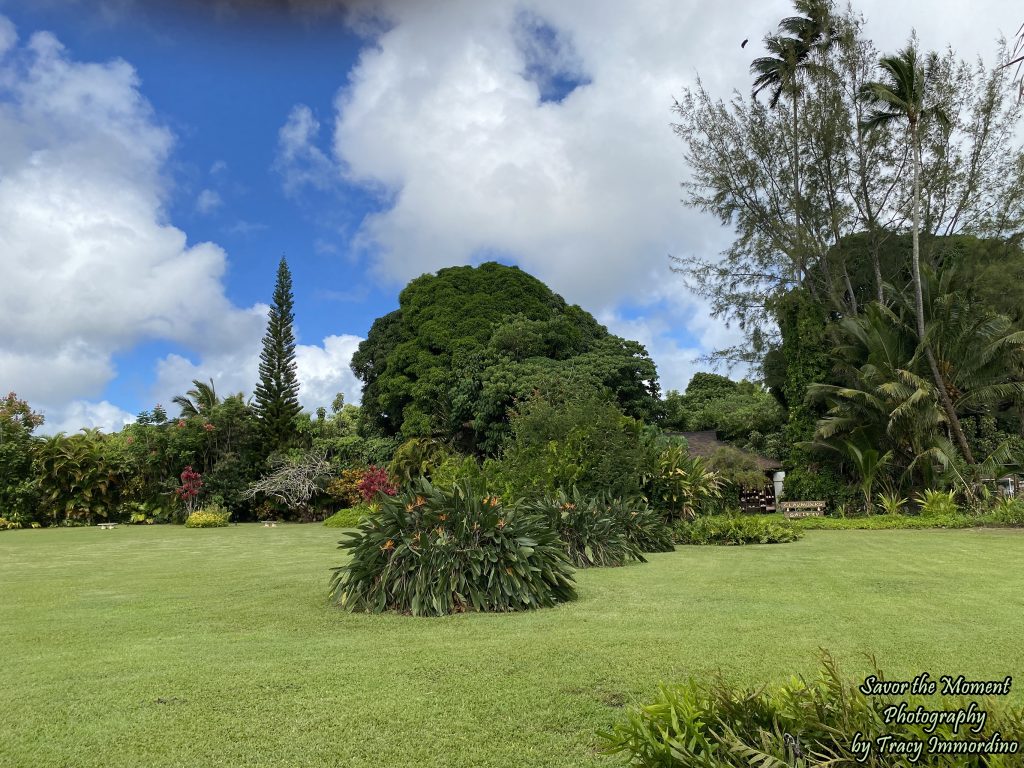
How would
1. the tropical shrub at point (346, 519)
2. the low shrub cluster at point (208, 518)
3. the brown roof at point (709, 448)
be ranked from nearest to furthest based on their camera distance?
the tropical shrub at point (346, 519) < the low shrub cluster at point (208, 518) < the brown roof at point (709, 448)

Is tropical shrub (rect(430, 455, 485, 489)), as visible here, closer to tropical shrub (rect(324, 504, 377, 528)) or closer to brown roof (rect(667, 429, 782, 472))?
tropical shrub (rect(324, 504, 377, 528))

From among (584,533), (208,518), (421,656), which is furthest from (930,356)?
(208,518)

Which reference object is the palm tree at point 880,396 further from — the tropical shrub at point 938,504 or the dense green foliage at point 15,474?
the dense green foliage at point 15,474

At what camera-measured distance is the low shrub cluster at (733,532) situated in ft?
37.3

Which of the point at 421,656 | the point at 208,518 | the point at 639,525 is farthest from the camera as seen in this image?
the point at 208,518

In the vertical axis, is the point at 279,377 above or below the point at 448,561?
above

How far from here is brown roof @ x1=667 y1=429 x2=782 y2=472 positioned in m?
23.0

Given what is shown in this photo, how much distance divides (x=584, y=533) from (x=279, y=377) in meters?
21.2

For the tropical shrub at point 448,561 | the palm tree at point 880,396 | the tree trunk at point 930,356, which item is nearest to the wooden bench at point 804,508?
the palm tree at point 880,396

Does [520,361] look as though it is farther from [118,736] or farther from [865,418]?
[118,736]

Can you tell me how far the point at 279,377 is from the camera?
2695cm

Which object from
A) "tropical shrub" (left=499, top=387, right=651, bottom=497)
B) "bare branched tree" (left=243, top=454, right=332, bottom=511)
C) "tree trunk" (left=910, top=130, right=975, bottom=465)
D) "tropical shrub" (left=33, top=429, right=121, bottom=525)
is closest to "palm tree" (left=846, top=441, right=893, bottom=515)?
"tree trunk" (left=910, top=130, right=975, bottom=465)

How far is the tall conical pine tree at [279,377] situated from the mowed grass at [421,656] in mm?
18043

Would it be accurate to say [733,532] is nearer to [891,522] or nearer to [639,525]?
[639,525]
